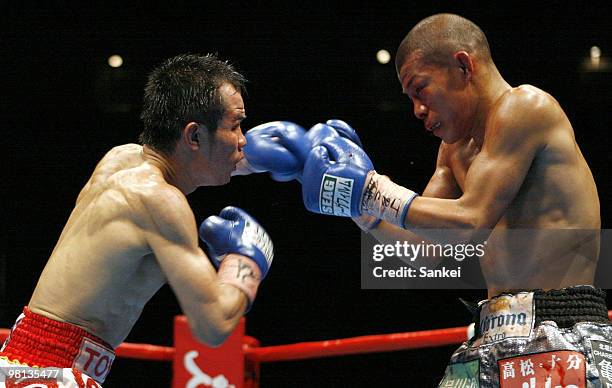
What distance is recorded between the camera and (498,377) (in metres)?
1.90

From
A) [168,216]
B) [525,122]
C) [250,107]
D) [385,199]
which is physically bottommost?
[168,216]

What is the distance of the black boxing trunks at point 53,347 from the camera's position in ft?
5.45

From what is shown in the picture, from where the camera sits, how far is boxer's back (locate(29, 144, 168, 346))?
65.7 inches

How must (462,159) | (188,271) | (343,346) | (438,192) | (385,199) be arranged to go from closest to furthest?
1. (188,271)
2. (385,199)
3. (462,159)
4. (438,192)
5. (343,346)

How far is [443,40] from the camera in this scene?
2.18 metres

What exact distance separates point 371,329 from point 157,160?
332 centimetres

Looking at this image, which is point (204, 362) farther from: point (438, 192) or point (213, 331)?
point (213, 331)

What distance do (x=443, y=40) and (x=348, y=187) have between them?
458 mm

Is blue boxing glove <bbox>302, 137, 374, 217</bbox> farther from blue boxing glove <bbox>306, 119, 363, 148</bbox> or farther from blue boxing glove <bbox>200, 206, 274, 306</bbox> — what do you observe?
blue boxing glove <bbox>200, 206, 274, 306</bbox>

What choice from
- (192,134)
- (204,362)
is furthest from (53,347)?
(204,362)

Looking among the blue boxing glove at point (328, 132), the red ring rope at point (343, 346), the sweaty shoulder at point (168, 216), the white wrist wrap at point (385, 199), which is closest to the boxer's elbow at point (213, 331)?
the sweaty shoulder at point (168, 216)

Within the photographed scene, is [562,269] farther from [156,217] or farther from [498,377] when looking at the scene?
[156,217]

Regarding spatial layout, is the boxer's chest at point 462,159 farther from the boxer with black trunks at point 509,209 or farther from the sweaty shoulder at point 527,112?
the sweaty shoulder at point 527,112

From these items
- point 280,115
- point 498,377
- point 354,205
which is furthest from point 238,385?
point 280,115
